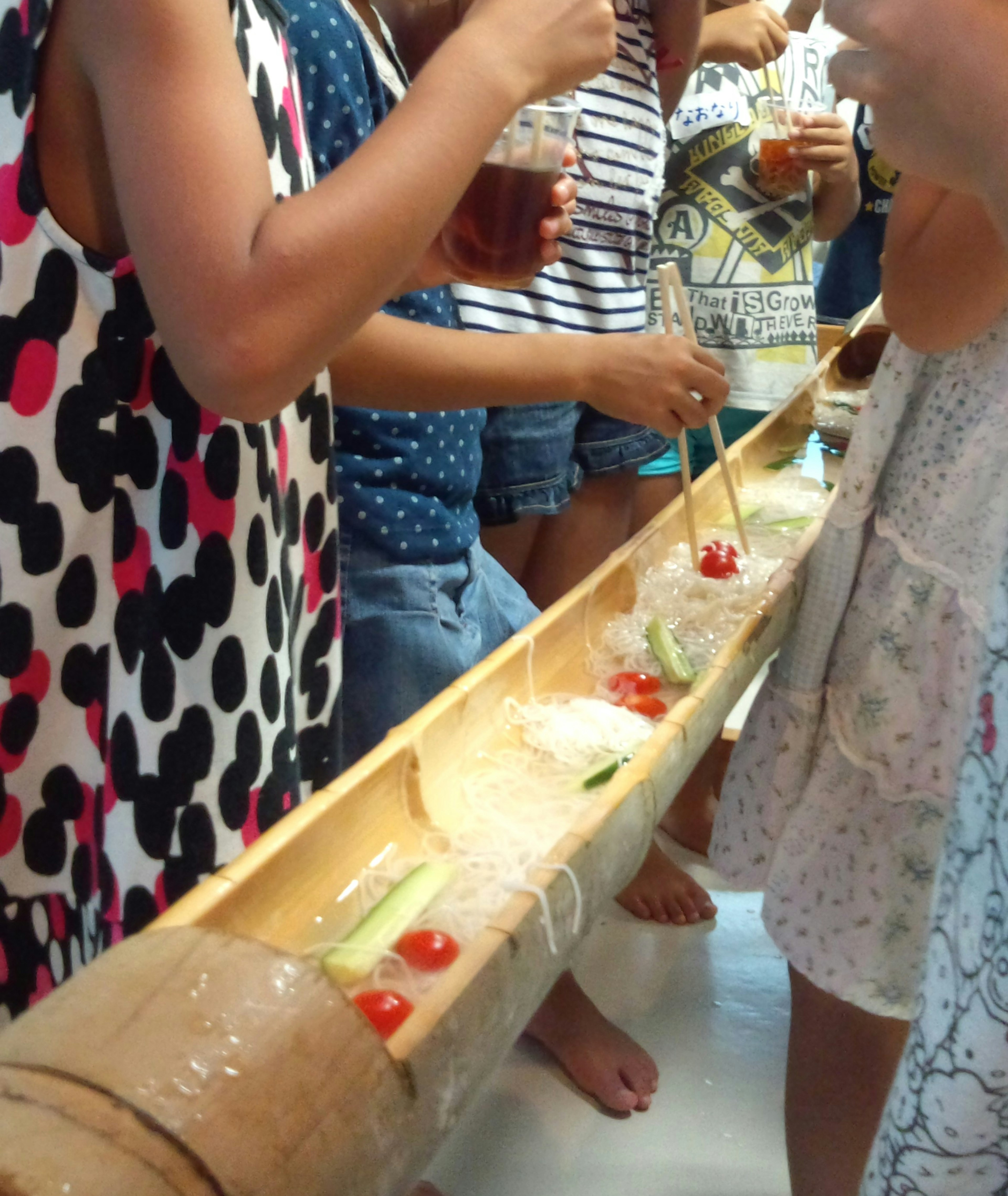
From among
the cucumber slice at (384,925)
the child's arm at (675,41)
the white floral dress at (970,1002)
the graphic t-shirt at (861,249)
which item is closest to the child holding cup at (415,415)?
the cucumber slice at (384,925)

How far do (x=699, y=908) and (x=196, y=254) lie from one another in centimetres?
141

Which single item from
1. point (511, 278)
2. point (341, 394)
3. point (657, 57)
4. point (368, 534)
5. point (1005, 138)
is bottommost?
point (368, 534)

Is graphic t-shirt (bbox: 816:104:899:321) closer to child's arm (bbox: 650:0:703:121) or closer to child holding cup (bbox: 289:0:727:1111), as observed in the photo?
child's arm (bbox: 650:0:703:121)

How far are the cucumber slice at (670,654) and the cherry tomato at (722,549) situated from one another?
21cm

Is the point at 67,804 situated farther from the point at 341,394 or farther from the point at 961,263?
the point at 961,263

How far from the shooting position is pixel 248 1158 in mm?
328

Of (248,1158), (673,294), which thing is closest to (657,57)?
(673,294)

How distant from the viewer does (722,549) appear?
1191 mm

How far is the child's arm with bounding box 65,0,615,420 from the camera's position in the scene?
445 millimetres

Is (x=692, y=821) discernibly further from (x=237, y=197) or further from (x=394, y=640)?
(x=237, y=197)

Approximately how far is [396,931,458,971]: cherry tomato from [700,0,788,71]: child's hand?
140cm

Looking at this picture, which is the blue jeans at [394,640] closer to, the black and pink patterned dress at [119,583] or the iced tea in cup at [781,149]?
the black and pink patterned dress at [119,583]

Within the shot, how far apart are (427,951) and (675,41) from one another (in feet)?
4.40

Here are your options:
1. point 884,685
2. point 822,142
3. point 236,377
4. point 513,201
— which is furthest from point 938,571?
point 822,142
